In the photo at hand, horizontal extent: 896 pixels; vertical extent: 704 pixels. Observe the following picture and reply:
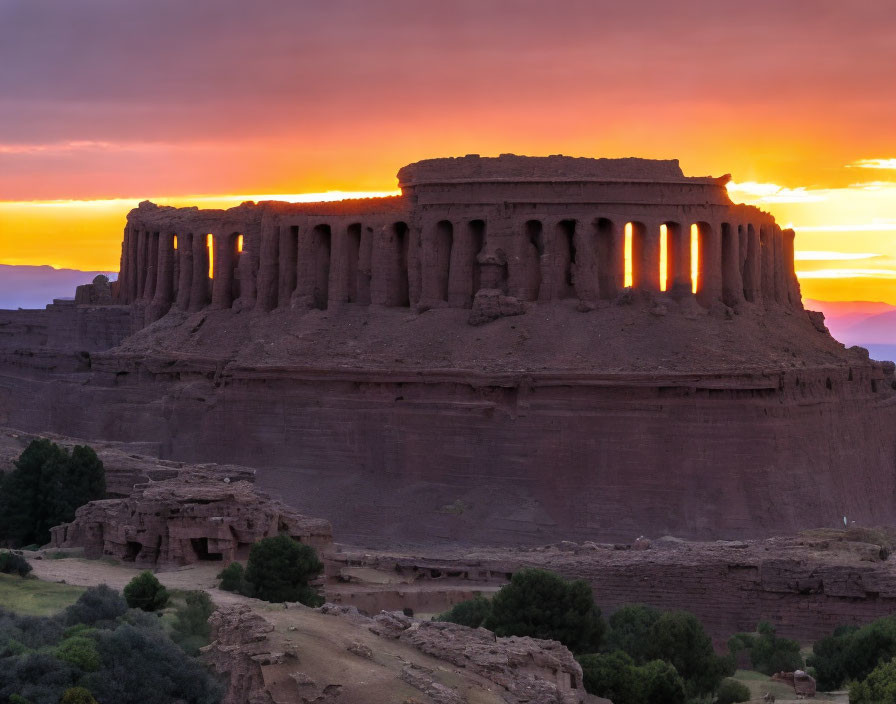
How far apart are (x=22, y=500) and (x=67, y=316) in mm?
39411

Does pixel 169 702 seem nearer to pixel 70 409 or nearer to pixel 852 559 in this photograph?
pixel 852 559

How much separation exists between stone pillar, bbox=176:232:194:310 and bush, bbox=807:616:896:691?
43.9m

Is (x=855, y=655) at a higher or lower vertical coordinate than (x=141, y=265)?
lower

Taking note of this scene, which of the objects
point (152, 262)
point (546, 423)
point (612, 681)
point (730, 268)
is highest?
point (152, 262)

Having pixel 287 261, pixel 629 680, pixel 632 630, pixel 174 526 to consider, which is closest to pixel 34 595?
pixel 174 526

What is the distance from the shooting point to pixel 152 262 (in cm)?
7862

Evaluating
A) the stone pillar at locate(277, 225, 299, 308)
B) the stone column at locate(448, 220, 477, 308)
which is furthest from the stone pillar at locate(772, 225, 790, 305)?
the stone pillar at locate(277, 225, 299, 308)

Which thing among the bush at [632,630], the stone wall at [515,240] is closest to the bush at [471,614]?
the bush at [632,630]

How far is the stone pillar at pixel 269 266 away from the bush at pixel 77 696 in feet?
148

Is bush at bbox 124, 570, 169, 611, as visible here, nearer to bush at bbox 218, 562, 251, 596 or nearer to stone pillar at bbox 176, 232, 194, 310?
bush at bbox 218, 562, 251, 596

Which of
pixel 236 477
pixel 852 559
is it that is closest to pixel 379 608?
pixel 236 477

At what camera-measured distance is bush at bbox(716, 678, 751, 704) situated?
32.3 meters

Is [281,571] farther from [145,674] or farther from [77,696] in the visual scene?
[77,696]

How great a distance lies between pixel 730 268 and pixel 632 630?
90.6 feet
